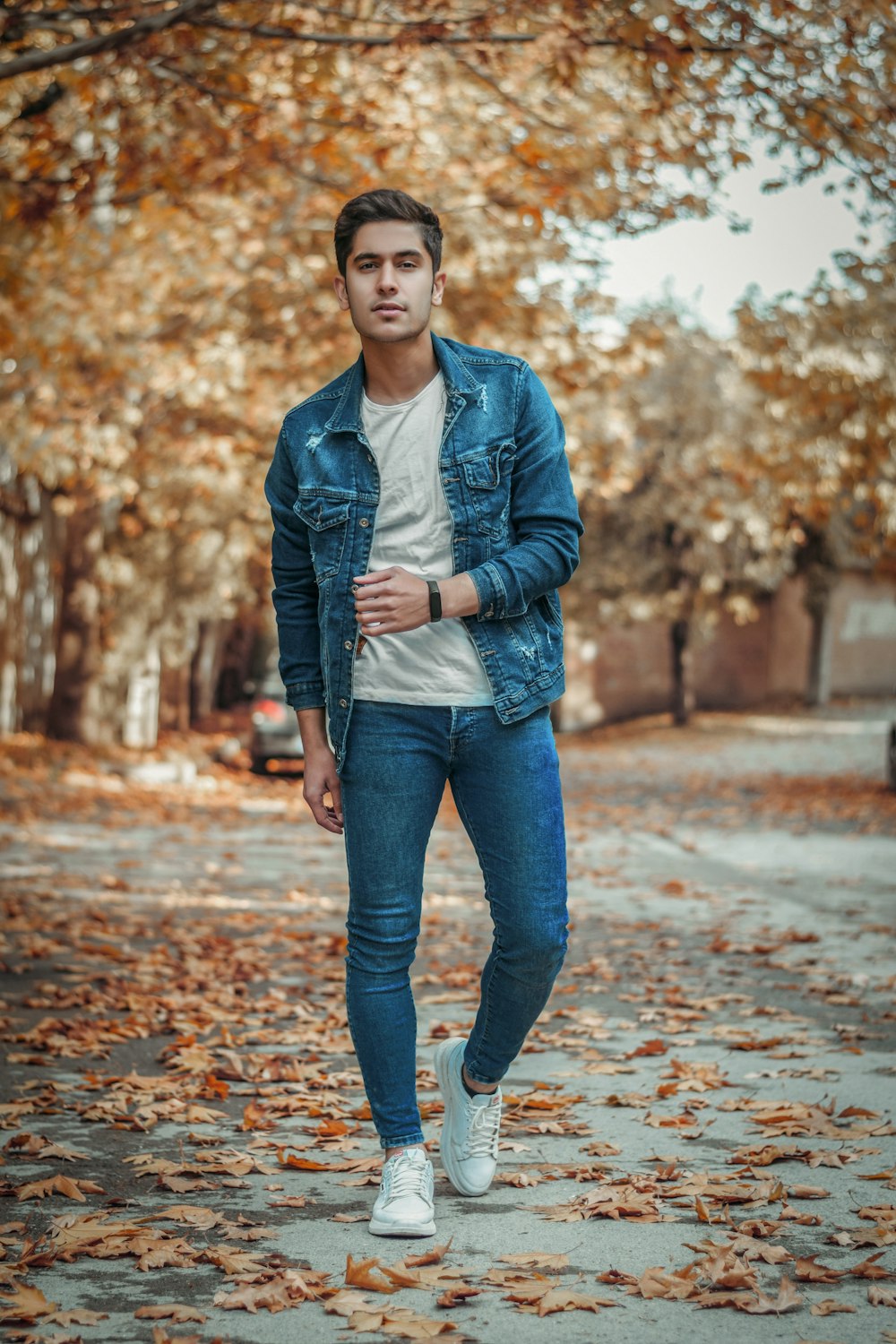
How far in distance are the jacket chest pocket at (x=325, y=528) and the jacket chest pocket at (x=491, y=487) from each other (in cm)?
32

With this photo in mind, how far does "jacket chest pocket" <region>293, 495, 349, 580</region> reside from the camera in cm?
378

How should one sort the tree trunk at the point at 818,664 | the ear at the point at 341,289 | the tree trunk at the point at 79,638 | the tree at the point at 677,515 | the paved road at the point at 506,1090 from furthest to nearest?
the tree trunk at the point at 818,664 → the tree at the point at 677,515 → the tree trunk at the point at 79,638 → the ear at the point at 341,289 → the paved road at the point at 506,1090

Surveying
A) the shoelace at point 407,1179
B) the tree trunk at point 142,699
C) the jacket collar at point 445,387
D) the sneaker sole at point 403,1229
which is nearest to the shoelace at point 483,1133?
the shoelace at point 407,1179

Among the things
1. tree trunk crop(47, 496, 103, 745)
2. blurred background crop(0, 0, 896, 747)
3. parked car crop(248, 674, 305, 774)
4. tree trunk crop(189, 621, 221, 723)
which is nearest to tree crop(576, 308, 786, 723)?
blurred background crop(0, 0, 896, 747)

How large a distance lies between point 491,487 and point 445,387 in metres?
0.30

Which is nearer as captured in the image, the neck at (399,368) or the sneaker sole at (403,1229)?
the sneaker sole at (403,1229)

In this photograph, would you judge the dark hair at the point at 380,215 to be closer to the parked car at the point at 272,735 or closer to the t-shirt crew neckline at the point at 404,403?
the t-shirt crew neckline at the point at 404,403

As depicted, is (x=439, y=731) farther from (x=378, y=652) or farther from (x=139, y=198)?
(x=139, y=198)

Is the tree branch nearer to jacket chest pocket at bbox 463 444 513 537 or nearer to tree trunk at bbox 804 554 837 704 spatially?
→ jacket chest pocket at bbox 463 444 513 537

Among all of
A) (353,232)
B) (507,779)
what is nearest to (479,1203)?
(507,779)

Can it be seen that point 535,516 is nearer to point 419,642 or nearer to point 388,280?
point 419,642

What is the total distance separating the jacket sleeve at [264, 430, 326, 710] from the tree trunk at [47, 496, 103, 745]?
17725 millimetres

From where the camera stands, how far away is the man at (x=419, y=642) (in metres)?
3.73

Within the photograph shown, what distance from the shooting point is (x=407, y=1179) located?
12.3 feet
